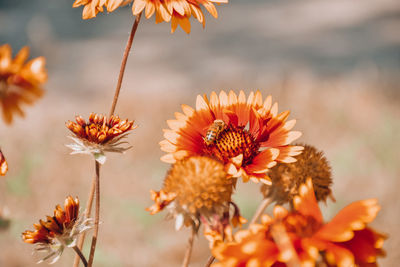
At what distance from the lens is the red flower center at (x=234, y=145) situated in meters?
0.75

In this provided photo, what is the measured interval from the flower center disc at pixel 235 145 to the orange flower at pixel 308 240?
189mm

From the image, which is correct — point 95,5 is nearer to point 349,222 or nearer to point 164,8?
point 164,8

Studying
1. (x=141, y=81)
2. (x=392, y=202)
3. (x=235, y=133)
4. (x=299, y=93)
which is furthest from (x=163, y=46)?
→ (x=235, y=133)

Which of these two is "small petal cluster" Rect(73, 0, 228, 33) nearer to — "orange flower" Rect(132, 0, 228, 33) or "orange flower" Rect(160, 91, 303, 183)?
"orange flower" Rect(132, 0, 228, 33)

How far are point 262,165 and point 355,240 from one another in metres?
0.18

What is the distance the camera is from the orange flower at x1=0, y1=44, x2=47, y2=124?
21.7 inches

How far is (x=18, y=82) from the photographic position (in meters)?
0.58

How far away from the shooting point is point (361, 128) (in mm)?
2984

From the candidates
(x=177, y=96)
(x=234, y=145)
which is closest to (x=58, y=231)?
(x=234, y=145)

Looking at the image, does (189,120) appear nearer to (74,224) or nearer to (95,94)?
(74,224)

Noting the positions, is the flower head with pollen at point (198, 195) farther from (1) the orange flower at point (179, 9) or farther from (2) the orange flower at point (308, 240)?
(1) the orange flower at point (179, 9)

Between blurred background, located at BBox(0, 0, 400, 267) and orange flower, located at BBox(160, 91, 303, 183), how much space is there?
0.66m

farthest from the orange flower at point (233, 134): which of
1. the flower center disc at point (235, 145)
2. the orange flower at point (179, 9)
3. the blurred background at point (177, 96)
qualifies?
the blurred background at point (177, 96)

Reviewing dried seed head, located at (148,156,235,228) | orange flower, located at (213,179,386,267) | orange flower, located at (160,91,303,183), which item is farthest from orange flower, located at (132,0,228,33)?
orange flower, located at (213,179,386,267)
